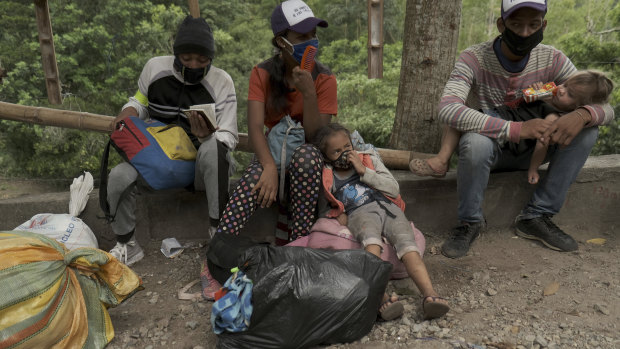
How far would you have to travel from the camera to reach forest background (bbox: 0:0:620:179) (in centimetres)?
812

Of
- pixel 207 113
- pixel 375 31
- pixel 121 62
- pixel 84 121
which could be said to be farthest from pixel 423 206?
pixel 121 62

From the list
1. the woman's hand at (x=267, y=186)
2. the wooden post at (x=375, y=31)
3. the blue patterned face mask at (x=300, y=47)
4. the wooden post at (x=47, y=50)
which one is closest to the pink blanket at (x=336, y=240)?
the woman's hand at (x=267, y=186)

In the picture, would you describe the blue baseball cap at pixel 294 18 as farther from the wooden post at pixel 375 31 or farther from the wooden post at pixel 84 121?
the wooden post at pixel 375 31

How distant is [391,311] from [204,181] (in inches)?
60.0

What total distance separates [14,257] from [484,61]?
9.89 feet

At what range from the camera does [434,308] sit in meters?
2.21

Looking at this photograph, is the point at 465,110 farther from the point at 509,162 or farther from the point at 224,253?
the point at 224,253

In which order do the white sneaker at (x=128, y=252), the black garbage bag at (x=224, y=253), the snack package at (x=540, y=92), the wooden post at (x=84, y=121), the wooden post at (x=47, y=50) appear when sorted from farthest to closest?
the wooden post at (x=47, y=50), the wooden post at (x=84, y=121), the white sneaker at (x=128, y=252), the snack package at (x=540, y=92), the black garbage bag at (x=224, y=253)

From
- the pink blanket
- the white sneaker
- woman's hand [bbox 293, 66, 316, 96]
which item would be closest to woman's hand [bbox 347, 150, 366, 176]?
the pink blanket

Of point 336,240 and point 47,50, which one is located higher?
point 47,50

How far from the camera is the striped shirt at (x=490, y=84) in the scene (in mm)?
2877

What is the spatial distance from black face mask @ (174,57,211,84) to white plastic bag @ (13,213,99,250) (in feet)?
4.16

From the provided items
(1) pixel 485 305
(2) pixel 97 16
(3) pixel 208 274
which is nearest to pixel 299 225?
(3) pixel 208 274

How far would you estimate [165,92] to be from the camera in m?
3.16
